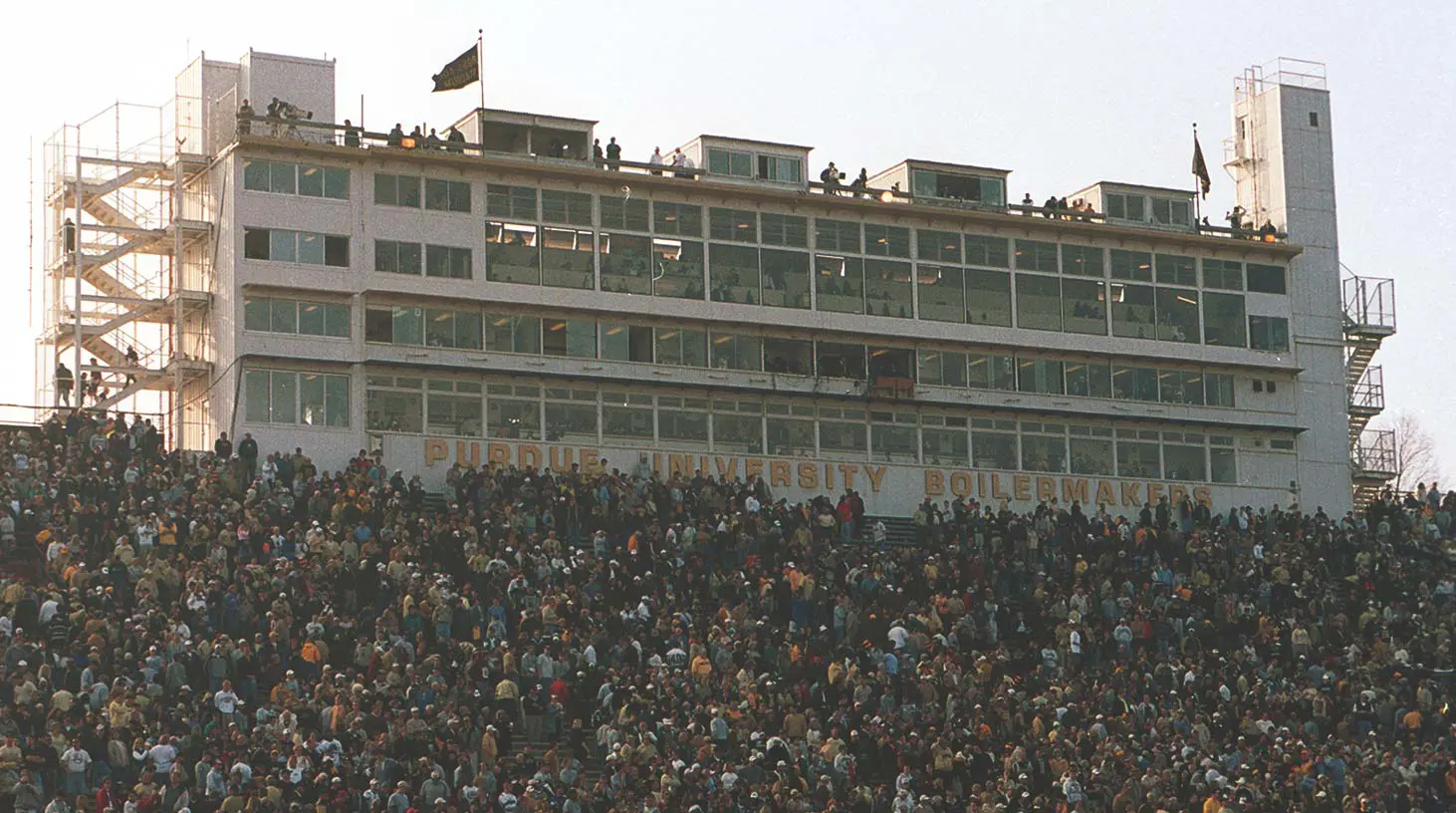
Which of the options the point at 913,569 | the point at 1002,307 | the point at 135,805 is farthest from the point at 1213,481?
the point at 135,805

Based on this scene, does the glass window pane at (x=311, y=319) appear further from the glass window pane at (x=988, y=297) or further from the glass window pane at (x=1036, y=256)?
the glass window pane at (x=1036, y=256)

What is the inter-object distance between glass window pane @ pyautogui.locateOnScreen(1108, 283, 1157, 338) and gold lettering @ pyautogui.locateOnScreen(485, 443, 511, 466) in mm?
15333

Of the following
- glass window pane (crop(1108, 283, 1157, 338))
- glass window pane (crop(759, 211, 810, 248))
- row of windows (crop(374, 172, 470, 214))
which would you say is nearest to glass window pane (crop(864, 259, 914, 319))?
glass window pane (crop(759, 211, 810, 248))

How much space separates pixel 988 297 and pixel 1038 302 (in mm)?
1353

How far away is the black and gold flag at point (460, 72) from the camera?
194 feet

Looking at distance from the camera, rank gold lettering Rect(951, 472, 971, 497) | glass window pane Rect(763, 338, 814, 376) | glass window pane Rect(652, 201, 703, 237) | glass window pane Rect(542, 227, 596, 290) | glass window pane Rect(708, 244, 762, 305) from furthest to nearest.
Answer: gold lettering Rect(951, 472, 971, 497)
glass window pane Rect(763, 338, 814, 376)
glass window pane Rect(708, 244, 762, 305)
glass window pane Rect(652, 201, 703, 237)
glass window pane Rect(542, 227, 596, 290)

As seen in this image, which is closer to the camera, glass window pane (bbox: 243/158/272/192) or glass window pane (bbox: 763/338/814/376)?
glass window pane (bbox: 243/158/272/192)

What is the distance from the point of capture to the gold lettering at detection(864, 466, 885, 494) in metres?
61.4

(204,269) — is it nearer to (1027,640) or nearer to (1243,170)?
(1027,640)

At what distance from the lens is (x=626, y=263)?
59875 mm

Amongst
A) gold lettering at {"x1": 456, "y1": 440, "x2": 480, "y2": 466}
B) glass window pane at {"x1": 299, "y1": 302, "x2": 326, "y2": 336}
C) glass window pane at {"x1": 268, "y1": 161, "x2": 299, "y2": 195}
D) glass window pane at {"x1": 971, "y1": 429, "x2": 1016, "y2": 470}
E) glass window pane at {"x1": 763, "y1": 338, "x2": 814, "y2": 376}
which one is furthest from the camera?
glass window pane at {"x1": 971, "y1": 429, "x2": 1016, "y2": 470}

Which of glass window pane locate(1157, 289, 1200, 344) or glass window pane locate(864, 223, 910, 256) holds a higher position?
glass window pane locate(864, 223, 910, 256)

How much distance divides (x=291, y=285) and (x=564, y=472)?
665cm

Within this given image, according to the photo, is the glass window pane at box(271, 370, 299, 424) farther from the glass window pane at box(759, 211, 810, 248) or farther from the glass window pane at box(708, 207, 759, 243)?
the glass window pane at box(759, 211, 810, 248)
